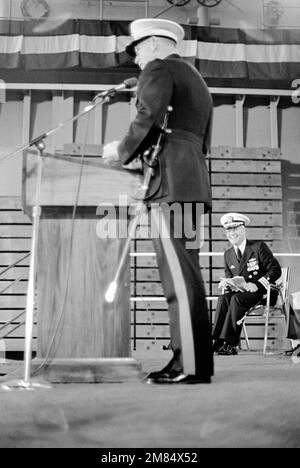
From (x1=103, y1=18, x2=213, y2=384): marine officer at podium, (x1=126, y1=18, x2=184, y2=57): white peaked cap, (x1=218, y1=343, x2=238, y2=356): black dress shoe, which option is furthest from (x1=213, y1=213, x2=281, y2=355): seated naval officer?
(x1=126, y1=18, x2=184, y2=57): white peaked cap

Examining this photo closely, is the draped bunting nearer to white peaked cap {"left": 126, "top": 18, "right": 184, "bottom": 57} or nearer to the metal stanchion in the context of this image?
white peaked cap {"left": 126, "top": 18, "right": 184, "bottom": 57}

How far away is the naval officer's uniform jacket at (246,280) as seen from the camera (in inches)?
182

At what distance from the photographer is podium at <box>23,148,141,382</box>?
1.99 m

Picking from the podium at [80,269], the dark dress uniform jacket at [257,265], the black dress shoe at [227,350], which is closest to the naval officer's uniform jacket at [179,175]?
the podium at [80,269]

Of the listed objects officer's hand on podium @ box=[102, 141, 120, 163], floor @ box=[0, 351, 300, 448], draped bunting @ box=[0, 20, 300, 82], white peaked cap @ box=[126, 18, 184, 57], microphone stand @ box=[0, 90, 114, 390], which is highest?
draped bunting @ box=[0, 20, 300, 82]

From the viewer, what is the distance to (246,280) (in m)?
4.82

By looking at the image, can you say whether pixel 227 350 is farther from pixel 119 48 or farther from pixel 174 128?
pixel 119 48

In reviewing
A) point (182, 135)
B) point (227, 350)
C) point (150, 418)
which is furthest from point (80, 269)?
point (227, 350)

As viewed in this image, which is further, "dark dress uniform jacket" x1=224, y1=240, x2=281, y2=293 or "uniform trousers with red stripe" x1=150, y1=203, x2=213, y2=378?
"dark dress uniform jacket" x1=224, y1=240, x2=281, y2=293

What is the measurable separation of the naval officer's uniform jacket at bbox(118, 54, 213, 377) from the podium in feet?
0.54

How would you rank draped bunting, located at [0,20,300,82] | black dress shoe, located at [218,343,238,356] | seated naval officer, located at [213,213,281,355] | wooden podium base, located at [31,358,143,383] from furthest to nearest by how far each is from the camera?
draped bunting, located at [0,20,300,82], seated naval officer, located at [213,213,281,355], black dress shoe, located at [218,343,238,356], wooden podium base, located at [31,358,143,383]

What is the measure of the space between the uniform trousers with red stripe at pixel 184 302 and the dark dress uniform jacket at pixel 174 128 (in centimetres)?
15

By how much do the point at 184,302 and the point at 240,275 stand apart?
3138 millimetres

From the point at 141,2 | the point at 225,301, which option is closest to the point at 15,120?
the point at 141,2
